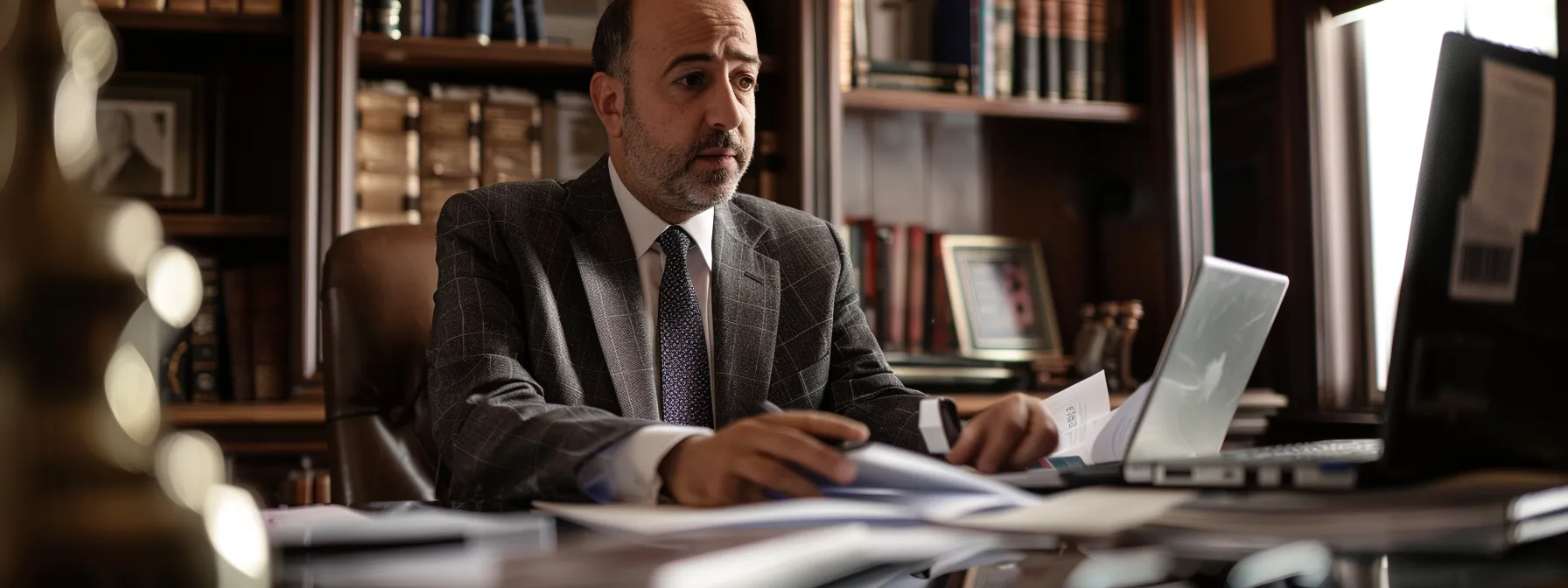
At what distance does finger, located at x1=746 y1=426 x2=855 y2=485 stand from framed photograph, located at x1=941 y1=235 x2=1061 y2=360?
189cm

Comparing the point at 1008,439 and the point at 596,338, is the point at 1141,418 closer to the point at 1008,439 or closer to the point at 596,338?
the point at 1008,439

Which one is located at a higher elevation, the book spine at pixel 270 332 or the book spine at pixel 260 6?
the book spine at pixel 260 6

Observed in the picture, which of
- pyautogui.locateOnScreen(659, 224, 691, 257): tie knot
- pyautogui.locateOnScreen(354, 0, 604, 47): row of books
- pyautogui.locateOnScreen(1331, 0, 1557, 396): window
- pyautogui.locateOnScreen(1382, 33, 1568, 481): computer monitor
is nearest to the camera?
pyautogui.locateOnScreen(1382, 33, 1568, 481): computer monitor

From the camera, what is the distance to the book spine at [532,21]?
2.36 metres

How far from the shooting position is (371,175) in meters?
2.26

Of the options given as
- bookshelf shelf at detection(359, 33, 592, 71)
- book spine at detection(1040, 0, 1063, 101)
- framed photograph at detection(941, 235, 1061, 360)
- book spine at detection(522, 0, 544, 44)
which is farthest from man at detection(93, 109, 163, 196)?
book spine at detection(1040, 0, 1063, 101)

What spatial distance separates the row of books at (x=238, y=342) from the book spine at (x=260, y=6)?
1.60 feet

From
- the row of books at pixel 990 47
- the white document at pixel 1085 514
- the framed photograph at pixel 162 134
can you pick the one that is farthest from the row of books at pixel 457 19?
the white document at pixel 1085 514

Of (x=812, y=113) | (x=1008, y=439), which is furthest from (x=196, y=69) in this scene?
(x=1008, y=439)

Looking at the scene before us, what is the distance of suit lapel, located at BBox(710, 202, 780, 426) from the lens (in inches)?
56.0

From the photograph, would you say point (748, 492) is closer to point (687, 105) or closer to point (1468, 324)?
point (1468, 324)

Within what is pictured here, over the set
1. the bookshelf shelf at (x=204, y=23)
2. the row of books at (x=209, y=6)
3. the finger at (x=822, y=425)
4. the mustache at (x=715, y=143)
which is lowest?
the finger at (x=822, y=425)

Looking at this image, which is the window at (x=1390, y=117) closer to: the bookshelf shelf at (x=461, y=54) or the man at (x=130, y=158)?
the bookshelf shelf at (x=461, y=54)

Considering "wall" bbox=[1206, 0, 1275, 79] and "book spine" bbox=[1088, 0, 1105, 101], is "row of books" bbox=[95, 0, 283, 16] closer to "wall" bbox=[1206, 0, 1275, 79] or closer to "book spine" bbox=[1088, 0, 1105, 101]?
"book spine" bbox=[1088, 0, 1105, 101]
